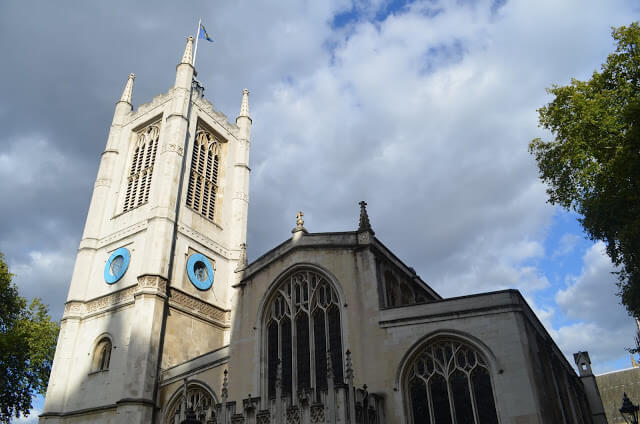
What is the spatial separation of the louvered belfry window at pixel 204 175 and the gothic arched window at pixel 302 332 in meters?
12.1

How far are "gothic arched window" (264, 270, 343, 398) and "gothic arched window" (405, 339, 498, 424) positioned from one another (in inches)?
111

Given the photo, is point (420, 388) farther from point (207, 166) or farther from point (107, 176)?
point (107, 176)

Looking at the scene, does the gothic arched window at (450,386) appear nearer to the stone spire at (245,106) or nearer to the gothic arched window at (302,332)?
the gothic arched window at (302,332)

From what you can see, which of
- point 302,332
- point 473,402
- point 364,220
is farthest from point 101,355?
point 473,402

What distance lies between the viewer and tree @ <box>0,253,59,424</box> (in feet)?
90.3

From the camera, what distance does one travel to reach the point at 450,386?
15430mm

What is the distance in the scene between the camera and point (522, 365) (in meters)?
14.6

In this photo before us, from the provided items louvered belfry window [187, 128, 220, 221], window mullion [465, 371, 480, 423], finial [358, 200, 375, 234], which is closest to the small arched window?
louvered belfry window [187, 128, 220, 221]

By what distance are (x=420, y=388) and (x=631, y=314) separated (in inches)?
292

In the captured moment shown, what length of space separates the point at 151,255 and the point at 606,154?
2058 centimetres

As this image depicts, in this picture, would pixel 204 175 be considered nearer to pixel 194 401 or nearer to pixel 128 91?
pixel 128 91

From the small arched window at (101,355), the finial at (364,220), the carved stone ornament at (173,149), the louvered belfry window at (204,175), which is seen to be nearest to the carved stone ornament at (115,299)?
the small arched window at (101,355)

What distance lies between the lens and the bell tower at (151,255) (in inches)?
918

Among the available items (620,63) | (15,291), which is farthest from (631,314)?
(15,291)
